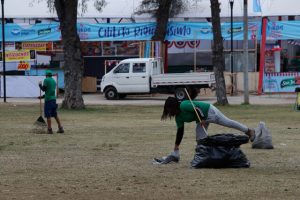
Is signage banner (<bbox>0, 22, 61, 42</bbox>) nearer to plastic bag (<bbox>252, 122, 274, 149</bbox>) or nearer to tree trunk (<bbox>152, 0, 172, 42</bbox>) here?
tree trunk (<bbox>152, 0, 172, 42</bbox>)

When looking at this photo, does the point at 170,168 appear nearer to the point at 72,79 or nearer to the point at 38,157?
the point at 38,157

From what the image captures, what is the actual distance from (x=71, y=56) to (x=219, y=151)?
57.8 feet

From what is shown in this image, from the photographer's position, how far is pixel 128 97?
38.1m

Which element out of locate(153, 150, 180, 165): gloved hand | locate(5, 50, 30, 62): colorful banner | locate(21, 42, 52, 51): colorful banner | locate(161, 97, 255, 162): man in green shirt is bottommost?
locate(153, 150, 180, 165): gloved hand

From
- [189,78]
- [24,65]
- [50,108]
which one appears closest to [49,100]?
[50,108]

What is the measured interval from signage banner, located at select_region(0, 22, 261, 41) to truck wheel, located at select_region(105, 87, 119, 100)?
371 cm

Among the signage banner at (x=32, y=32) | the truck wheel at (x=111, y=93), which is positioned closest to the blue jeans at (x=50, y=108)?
the truck wheel at (x=111, y=93)

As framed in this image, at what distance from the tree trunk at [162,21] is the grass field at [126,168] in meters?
17.8

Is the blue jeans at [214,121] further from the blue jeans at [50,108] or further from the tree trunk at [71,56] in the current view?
the tree trunk at [71,56]

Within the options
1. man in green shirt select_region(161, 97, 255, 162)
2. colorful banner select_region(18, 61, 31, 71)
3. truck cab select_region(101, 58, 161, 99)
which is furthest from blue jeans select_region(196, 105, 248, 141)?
colorful banner select_region(18, 61, 31, 71)

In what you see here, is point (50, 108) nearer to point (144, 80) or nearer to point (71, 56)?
point (71, 56)

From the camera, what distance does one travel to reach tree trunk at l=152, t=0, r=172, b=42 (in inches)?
1502

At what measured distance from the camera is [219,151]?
1096 cm

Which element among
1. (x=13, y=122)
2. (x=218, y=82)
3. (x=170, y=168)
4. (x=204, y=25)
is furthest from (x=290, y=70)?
(x=170, y=168)
